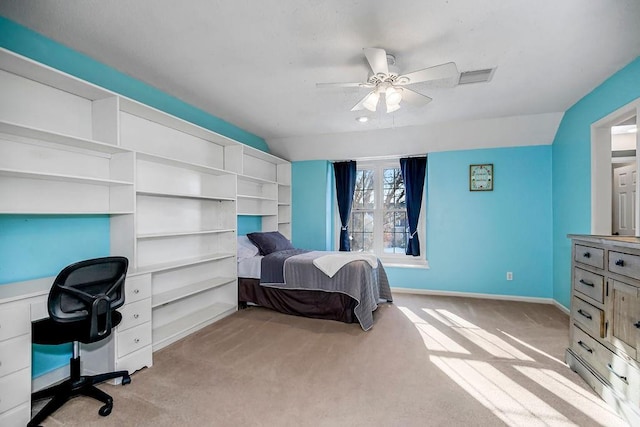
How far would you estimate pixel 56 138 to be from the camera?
6.52ft

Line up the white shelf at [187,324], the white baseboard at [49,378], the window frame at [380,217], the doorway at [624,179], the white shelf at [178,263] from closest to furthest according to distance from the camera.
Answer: the white baseboard at [49,378] < the white shelf at [178,263] < the white shelf at [187,324] < the doorway at [624,179] < the window frame at [380,217]

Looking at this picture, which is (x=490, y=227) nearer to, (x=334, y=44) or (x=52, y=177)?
(x=334, y=44)

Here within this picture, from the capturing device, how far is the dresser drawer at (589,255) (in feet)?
6.52

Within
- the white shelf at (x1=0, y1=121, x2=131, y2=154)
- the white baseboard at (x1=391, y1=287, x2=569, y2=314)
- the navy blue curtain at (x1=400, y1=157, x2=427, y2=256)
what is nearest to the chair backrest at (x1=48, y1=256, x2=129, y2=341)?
the white shelf at (x1=0, y1=121, x2=131, y2=154)

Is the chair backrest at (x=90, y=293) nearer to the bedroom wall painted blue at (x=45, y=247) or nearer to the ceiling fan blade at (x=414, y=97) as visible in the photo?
the bedroom wall painted blue at (x=45, y=247)

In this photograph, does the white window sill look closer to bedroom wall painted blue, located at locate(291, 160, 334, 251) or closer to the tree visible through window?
the tree visible through window

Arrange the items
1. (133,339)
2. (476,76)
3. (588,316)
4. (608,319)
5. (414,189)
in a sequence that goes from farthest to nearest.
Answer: (414,189)
(476,76)
(133,339)
(588,316)
(608,319)

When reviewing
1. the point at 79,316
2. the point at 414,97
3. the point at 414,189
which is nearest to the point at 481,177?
the point at 414,189

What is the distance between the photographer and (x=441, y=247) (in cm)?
452

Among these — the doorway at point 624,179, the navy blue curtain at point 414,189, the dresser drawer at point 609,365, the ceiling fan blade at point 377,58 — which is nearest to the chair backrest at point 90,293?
the ceiling fan blade at point 377,58

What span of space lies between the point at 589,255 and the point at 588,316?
1.44ft

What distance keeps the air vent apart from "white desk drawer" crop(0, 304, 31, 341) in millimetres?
3639

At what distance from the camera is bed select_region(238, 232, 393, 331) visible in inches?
126

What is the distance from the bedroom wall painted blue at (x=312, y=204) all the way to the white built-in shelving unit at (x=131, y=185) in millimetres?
1656
